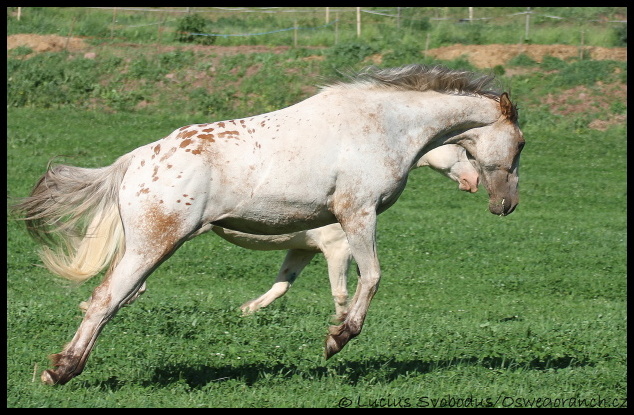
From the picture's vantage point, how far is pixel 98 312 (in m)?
6.68

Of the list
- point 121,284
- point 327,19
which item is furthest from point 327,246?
point 327,19

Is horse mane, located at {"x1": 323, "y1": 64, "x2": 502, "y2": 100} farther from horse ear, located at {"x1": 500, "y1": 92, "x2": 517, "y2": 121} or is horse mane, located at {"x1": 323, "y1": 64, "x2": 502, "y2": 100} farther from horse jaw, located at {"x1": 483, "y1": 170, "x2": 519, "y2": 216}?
horse jaw, located at {"x1": 483, "y1": 170, "x2": 519, "y2": 216}

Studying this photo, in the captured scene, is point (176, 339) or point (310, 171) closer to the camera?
point (310, 171)

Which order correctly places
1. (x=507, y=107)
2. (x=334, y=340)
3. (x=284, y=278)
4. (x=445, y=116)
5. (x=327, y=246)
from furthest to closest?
(x=284, y=278)
(x=327, y=246)
(x=507, y=107)
(x=445, y=116)
(x=334, y=340)

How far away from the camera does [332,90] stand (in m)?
7.46

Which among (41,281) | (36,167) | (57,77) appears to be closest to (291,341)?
(41,281)

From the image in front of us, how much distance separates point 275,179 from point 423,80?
1539 mm

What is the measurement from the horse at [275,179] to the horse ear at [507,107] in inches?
0.4

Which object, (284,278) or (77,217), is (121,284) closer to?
(77,217)

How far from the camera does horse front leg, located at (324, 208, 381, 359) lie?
7125mm

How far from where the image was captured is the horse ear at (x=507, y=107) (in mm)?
7668

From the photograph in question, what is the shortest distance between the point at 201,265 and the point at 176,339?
6034 millimetres

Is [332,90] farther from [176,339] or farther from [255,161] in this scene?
[176,339]

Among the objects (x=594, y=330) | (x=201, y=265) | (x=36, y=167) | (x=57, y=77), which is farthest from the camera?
(x=57, y=77)
